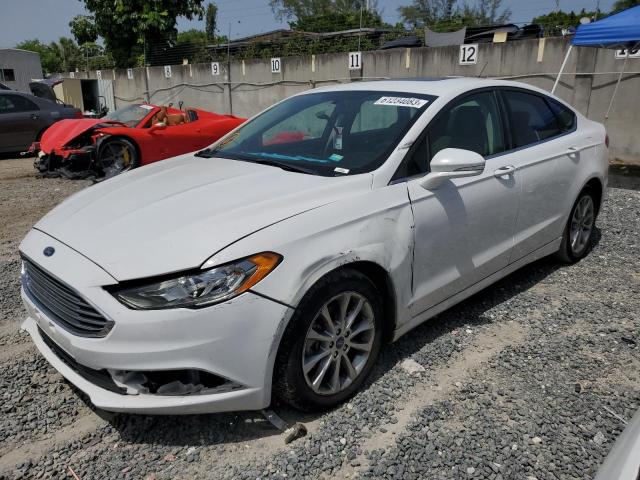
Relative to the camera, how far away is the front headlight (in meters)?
2.16

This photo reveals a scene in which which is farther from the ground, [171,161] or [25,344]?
[171,161]

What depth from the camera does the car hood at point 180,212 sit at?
224 centimetres

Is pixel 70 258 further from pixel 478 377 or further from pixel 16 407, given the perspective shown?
pixel 478 377

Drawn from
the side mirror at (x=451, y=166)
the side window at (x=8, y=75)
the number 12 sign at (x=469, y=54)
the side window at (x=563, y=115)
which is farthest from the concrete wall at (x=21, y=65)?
Result: the side mirror at (x=451, y=166)

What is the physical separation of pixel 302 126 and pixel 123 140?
587 centimetres

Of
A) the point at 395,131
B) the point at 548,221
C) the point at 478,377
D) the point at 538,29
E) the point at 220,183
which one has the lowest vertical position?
the point at 478,377

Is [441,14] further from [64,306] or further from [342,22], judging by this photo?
[64,306]

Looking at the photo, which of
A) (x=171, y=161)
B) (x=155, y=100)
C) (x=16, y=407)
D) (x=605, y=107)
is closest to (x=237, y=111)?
(x=155, y=100)

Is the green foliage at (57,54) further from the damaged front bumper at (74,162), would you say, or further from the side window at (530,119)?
the side window at (530,119)

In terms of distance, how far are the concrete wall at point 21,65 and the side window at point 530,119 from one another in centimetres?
3331

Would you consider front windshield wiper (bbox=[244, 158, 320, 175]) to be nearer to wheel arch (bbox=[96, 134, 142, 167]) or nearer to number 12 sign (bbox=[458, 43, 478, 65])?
wheel arch (bbox=[96, 134, 142, 167])

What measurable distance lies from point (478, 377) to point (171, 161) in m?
2.47

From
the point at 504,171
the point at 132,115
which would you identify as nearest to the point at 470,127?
the point at 504,171

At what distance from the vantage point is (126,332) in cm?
215
